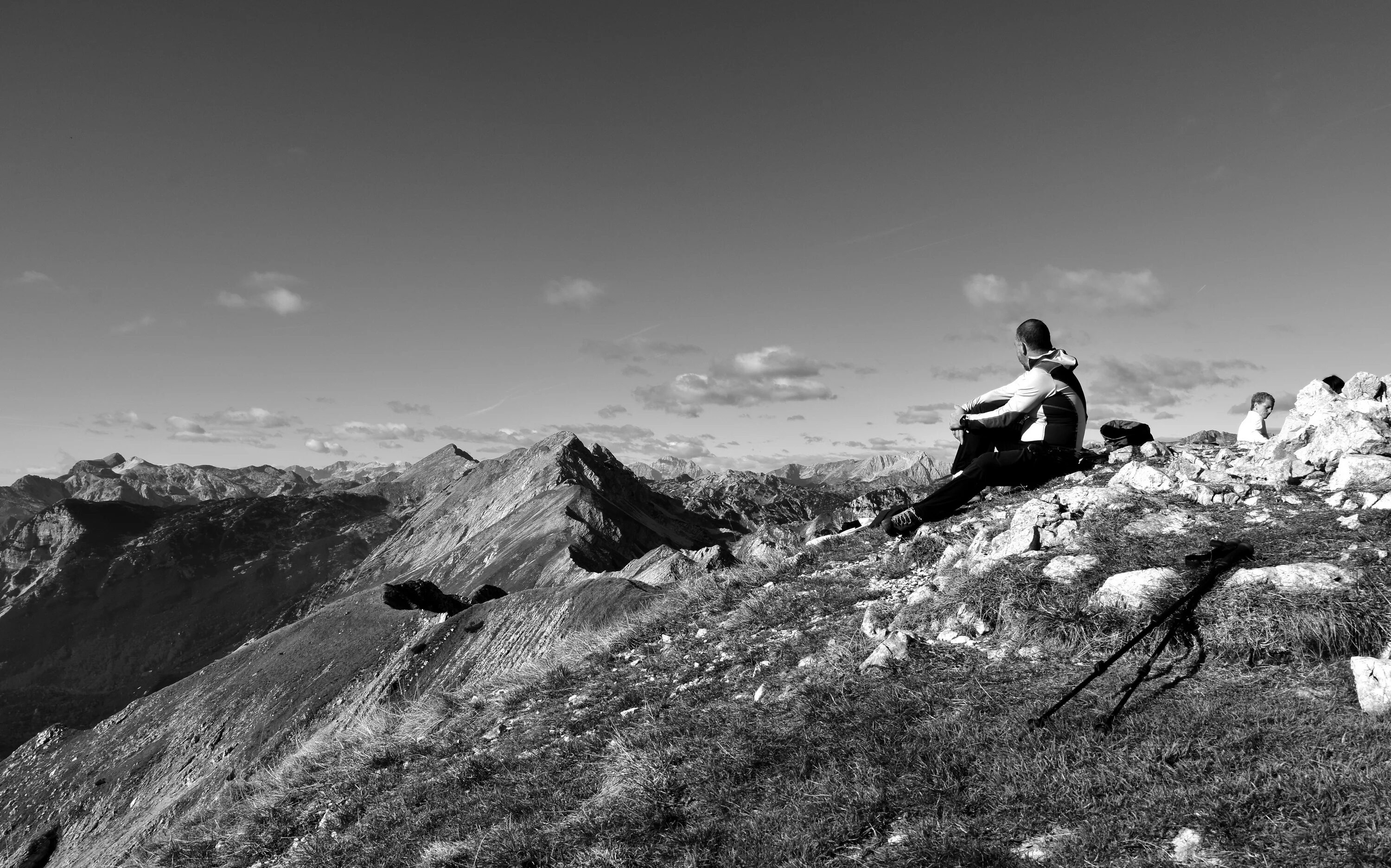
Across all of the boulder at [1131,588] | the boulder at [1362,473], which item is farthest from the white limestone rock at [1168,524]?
the boulder at [1362,473]

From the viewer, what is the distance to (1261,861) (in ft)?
12.1

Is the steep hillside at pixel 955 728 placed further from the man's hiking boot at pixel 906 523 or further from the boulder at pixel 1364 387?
the boulder at pixel 1364 387

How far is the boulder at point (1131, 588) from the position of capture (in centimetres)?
700

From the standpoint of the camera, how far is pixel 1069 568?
798 centimetres

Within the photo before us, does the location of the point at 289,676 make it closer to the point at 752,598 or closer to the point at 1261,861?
the point at 752,598

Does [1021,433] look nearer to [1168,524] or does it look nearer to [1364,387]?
[1168,524]

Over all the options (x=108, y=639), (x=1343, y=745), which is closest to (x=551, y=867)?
(x=1343, y=745)

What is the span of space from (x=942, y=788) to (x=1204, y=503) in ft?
24.7

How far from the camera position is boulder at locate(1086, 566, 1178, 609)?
7.00m

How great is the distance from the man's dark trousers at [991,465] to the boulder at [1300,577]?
4849 millimetres

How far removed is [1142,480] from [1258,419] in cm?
620

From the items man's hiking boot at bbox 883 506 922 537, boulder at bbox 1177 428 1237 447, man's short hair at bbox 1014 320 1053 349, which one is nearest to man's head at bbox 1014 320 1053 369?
man's short hair at bbox 1014 320 1053 349

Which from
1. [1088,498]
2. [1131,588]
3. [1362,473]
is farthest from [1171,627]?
[1362,473]

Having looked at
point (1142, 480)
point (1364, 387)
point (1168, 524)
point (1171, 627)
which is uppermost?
point (1364, 387)
